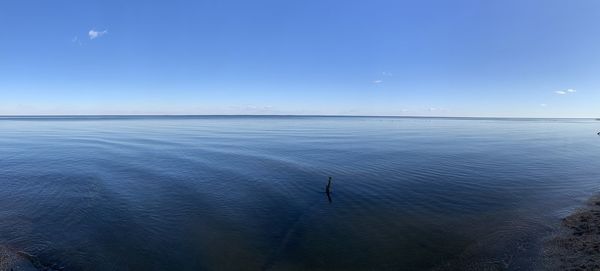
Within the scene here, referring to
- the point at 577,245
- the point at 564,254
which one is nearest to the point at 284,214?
the point at 564,254

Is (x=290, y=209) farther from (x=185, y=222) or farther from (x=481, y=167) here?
(x=481, y=167)

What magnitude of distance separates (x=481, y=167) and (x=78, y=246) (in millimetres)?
32036

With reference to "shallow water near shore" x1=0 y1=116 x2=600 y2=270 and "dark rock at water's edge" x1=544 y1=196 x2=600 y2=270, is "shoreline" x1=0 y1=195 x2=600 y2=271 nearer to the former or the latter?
"dark rock at water's edge" x1=544 y1=196 x2=600 y2=270

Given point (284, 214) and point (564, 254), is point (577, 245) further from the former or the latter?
point (284, 214)

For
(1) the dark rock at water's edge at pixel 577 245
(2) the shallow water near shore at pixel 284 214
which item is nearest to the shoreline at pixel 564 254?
(1) the dark rock at water's edge at pixel 577 245

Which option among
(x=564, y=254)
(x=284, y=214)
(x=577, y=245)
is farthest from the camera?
(x=284, y=214)

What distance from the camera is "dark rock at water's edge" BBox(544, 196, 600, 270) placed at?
34.3 feet

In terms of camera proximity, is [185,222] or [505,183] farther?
[505,183]

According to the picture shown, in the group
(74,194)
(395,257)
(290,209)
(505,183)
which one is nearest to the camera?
(395,257)

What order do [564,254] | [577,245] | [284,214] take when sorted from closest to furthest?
[564,254] < [577,245] < [284,214]

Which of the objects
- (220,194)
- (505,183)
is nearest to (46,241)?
(220,194)

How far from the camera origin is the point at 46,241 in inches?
504

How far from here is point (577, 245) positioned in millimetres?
11828

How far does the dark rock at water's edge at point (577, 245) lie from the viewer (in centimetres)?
1045
